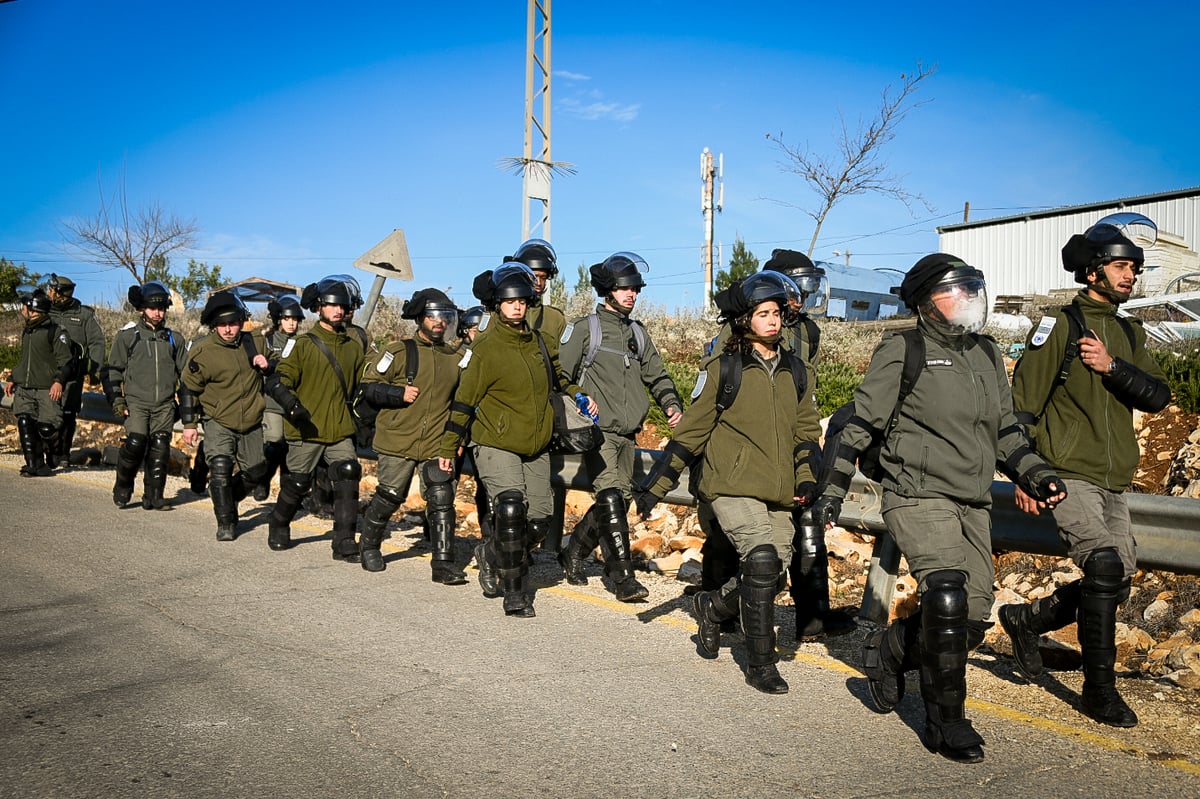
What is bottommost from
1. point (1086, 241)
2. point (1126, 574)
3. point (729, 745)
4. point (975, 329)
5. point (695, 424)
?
point (729, 745)

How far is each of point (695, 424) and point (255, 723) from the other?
249 centimetres

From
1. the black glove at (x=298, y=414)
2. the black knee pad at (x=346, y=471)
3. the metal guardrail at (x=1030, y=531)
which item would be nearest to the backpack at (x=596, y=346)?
the metal guardrail at (x=1030, y=531)

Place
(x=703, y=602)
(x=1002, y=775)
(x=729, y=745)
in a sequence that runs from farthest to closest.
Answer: (x=703, y=602), (x=729, y=745), (x=1002, y=775)

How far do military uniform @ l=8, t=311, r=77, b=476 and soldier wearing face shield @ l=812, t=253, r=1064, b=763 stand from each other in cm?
1035

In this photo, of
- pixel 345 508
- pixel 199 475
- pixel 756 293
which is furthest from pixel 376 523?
pixel 199 475

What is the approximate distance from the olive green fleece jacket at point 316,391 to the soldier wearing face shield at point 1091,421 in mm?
5156

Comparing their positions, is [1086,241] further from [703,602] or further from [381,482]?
[381,482]

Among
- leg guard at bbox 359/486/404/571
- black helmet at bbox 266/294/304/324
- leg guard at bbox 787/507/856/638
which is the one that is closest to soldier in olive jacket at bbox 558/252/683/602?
leg guard at bbox 359/486/404/571

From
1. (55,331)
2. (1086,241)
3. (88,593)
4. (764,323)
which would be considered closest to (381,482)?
(88,593)

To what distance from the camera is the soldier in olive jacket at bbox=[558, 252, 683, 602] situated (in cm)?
726

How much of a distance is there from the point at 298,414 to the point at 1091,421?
5600 mm

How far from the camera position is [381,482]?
309 inches

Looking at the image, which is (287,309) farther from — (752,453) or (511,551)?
(752,453)

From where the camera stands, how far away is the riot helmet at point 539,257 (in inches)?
314
